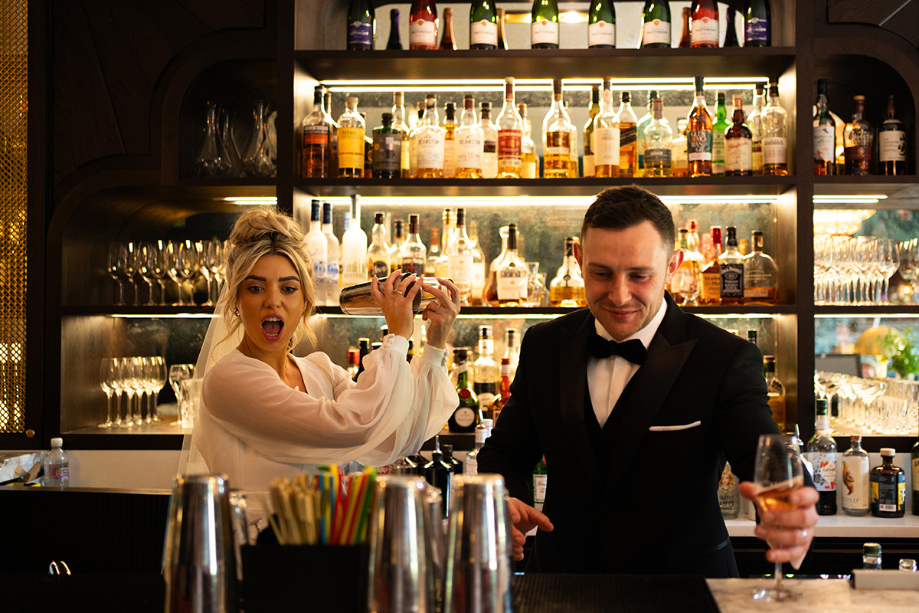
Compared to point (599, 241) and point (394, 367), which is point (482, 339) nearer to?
point (394, 367)

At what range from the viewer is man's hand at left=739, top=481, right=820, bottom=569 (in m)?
0.94

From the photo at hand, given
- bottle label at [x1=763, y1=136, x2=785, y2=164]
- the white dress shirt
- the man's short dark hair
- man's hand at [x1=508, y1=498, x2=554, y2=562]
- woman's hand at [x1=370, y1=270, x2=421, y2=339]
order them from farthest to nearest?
bottle label at [x1=763, y1=136, x2=785, y2=164] < woman's hand at [x1=370, y1=270, x2=421, y2=339] < the white dress shirt < the man's short dark hair < man's hand at [x1=508, y1=498, x2=554, y2=562]

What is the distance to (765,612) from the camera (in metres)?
0.96

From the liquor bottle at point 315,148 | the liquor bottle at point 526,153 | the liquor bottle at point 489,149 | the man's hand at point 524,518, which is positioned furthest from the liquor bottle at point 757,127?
the man's hand at point 524,518

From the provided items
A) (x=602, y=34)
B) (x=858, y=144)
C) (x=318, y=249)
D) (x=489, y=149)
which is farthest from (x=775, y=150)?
(x=318, y=249)

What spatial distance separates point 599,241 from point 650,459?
426mm

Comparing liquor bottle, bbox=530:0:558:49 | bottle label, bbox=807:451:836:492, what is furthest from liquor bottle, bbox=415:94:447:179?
bottle label, bbox=807:451:836:492

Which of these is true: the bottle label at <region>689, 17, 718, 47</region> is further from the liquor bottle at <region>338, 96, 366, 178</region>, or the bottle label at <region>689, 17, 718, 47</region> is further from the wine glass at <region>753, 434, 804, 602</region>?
the wine glass at <region>753, 434, 804, 602</region>

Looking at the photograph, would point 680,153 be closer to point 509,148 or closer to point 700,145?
point 700,145

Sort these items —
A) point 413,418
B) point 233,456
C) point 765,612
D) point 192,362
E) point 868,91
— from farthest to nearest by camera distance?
point 192,362, point 868,91, point 413,418, point 233,456, point 765,612

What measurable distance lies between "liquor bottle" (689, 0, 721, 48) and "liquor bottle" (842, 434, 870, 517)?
136 centimetres

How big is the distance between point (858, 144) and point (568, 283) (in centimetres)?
105

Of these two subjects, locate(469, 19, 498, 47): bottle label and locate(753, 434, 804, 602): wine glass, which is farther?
locate(469, 19, 498, 47): bottle label

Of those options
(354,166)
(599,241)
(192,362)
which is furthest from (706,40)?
(192,362)
